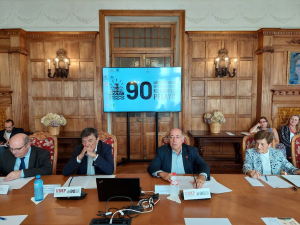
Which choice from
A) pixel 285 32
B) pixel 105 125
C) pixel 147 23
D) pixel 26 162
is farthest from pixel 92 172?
pixel 285 32

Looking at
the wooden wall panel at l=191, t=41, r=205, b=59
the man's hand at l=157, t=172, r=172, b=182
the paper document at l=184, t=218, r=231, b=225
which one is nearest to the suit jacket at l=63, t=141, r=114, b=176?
the man's hand at l=157, t=172, r=172, b=182

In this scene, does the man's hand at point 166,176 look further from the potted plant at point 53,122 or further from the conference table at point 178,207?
the potted plant at point 53,122

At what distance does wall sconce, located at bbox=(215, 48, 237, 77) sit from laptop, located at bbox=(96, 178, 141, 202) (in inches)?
127

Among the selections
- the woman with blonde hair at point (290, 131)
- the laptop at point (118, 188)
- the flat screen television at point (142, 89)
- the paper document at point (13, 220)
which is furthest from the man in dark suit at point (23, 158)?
the woman with blonde hair at point (290, 131)

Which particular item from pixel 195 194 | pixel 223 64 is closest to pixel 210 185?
pixel 195 194

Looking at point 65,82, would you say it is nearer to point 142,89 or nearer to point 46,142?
point 142,89

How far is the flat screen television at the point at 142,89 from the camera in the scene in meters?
3.99

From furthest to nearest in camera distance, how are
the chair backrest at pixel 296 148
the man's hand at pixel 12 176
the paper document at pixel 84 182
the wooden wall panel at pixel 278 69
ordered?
the wooden wall panel at pixel 278 69 < the chair backrest at pixel 296 148 < the man's hand at pixel 12 176 < the paper document at pixel 84 182

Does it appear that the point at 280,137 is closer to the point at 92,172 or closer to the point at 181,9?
the point at 181,9

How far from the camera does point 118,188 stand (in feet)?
4.41

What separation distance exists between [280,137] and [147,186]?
3.15m

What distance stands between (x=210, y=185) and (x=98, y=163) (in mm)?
998

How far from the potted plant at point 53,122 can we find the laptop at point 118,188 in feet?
9.15

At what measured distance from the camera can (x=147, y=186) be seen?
161 cm
